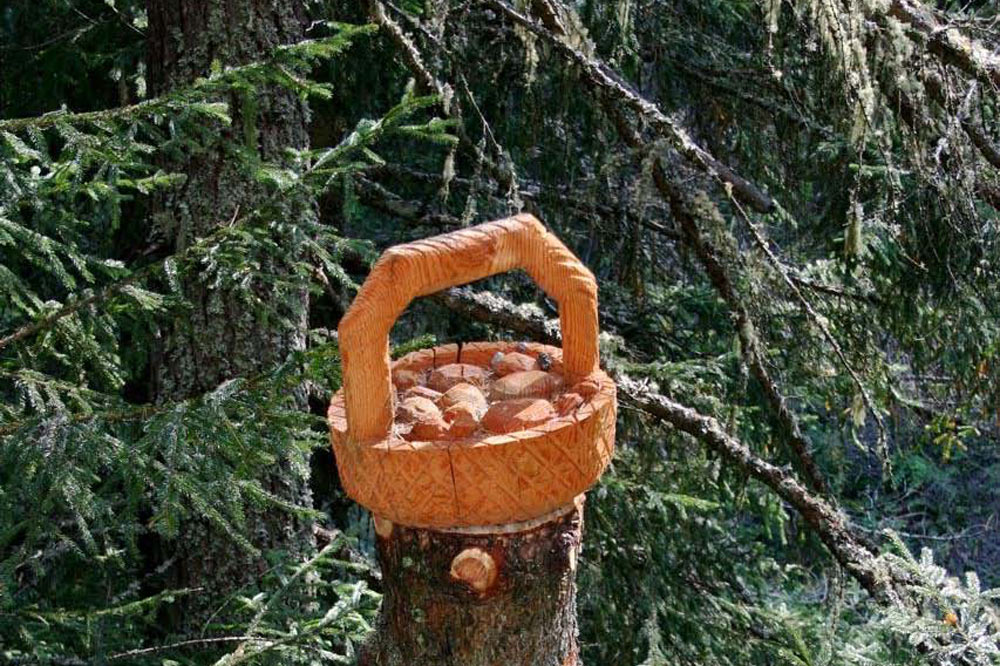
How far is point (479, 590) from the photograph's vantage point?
55.5 inches

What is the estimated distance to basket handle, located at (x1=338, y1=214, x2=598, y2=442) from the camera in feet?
4.34

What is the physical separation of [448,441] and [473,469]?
2.1 inches

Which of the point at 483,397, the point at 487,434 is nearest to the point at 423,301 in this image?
the point at 483,397

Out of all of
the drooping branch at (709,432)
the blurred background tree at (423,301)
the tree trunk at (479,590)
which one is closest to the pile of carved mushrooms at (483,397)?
the tree trunk at (479,590)

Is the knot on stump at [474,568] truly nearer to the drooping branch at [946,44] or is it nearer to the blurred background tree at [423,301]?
the blurred background tree at [423,301]

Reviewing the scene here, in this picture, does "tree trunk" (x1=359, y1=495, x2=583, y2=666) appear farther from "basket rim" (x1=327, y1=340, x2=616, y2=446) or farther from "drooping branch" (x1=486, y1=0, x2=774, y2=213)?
"drooping branch" (x1=486, y1=0, x2=774, y2=213)

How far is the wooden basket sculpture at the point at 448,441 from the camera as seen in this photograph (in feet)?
4.33

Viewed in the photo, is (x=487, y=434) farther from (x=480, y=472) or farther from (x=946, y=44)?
(x=946, y=44)

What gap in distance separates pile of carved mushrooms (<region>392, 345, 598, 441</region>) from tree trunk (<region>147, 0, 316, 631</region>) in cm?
104

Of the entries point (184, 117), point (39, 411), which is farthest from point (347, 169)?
point (39, 411)

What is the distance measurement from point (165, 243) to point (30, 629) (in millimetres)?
991

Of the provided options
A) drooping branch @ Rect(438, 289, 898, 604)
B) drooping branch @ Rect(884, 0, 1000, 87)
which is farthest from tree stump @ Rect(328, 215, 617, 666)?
drooping branch @ Rect(884, 0, 1000, 87)

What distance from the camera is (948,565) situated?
347 inches

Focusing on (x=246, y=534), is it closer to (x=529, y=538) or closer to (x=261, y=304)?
(x=261, y=304)
